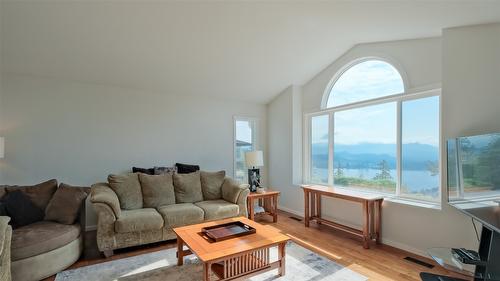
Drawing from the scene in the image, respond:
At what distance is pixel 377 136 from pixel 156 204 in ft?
11.6

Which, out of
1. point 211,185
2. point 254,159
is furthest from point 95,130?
point 254,159

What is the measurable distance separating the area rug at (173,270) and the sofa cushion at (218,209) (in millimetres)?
774

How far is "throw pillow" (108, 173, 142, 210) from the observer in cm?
353

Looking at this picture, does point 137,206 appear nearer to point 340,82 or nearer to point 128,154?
point 128,154

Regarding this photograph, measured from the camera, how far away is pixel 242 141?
5.54 meters

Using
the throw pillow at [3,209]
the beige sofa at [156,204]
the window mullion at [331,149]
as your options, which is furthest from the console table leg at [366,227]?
the throw pillow at [3,209]

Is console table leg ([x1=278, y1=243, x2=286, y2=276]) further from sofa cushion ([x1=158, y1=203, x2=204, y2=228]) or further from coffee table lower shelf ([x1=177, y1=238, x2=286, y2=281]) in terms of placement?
sofa cushion ([x1=158, y1=203, x2=204, y2=228])

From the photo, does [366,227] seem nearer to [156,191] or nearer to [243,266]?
[243,266]

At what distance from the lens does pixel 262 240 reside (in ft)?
7.97

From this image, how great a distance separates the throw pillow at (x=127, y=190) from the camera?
11.6 ft

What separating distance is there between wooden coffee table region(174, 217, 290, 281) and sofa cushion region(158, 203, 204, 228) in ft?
2.40

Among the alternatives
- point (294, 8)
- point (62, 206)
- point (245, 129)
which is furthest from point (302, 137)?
point (62, 206)

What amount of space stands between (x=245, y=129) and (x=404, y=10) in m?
3.63

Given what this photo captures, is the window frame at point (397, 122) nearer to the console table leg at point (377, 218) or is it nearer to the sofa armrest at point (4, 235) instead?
the console table leg at point (377, 218)
